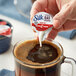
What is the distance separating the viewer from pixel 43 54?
68cm

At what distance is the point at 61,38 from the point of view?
110 centimetres

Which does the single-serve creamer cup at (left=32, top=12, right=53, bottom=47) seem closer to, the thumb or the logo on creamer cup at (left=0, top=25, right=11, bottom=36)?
the thumb

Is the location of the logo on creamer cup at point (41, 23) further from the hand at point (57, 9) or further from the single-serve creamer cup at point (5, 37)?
the single-serve creamer cup at point (5, 37)

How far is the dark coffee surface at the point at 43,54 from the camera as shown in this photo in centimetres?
66

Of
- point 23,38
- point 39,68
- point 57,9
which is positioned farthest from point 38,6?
point 39,68

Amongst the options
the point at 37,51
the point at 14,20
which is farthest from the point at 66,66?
the point at 14,20

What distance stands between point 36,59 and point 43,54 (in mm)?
32

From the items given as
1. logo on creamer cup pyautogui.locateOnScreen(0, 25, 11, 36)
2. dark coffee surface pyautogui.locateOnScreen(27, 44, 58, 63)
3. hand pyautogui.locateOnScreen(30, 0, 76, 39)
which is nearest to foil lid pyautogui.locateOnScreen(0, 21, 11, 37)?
logo on creamer cup pyautogui.locateOnScreen(0, 25, 11, 36)

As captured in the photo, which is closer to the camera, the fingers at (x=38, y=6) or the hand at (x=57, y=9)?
the hand at (x=57, y=9)

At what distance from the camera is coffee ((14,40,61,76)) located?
64 centimetres

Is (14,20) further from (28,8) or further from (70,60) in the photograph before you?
(70,60)

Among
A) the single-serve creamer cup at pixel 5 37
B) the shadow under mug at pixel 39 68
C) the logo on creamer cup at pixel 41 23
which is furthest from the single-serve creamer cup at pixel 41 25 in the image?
the single-serve creamer cup at pixel 5 37

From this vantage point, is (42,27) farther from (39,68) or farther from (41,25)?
(39,68)

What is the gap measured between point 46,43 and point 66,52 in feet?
0.86
